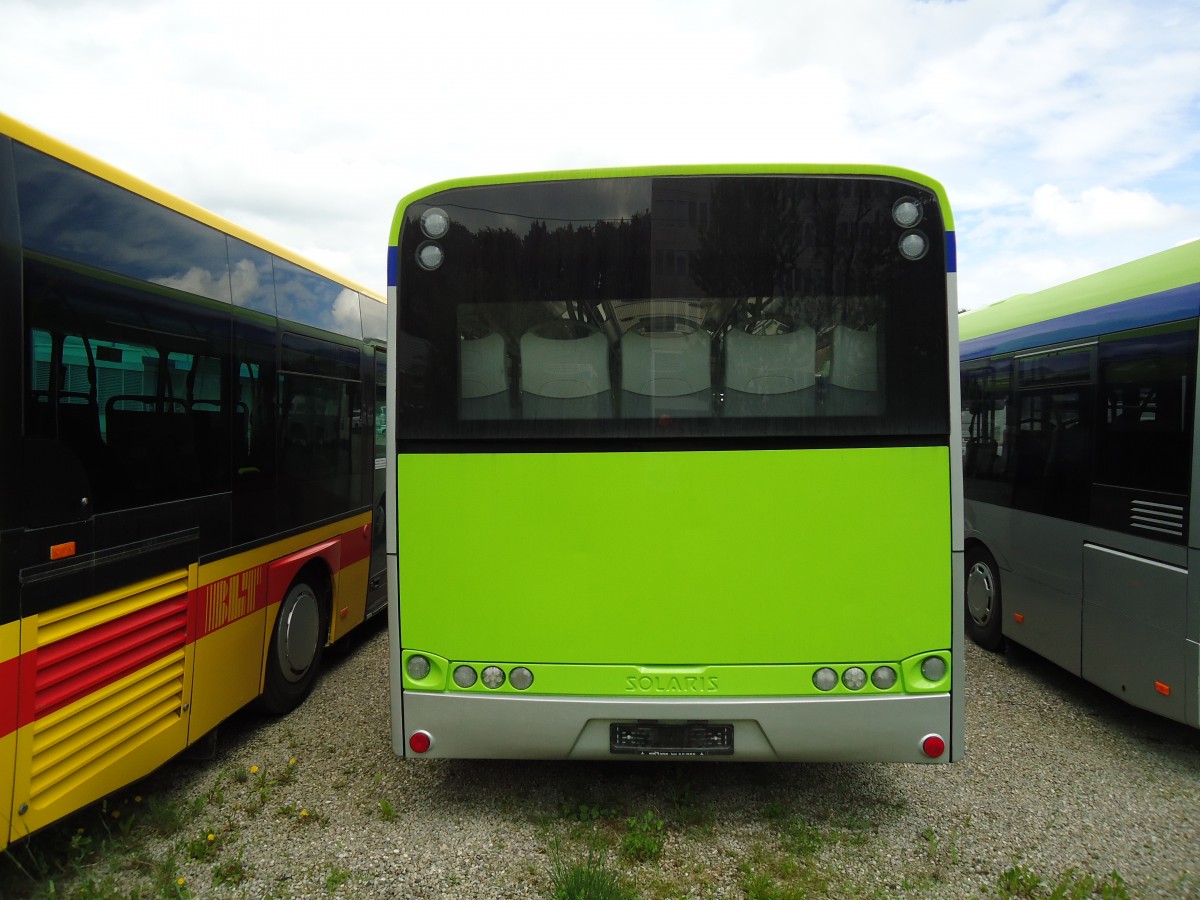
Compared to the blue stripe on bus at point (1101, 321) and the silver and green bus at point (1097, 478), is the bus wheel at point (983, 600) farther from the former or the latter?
the blue stripe on bus at point (1101, 321)

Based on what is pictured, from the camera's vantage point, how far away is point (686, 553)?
3496mm

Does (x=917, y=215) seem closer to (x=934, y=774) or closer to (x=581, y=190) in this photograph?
(x=581, y=190)

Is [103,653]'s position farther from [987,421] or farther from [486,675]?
[987,421]

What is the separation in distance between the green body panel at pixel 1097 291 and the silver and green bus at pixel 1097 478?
0.05 feet

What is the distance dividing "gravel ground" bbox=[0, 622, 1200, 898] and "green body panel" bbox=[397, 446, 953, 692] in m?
0.91

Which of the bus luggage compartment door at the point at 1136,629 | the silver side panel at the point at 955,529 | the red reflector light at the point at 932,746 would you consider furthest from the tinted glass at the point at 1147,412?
the red reflector light at the point at 932,746

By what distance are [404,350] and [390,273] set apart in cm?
37

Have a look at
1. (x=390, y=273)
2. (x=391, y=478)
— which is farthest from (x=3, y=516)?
(x=390, y=273)

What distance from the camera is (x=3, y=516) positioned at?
110 inches

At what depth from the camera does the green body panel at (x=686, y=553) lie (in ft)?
11.4

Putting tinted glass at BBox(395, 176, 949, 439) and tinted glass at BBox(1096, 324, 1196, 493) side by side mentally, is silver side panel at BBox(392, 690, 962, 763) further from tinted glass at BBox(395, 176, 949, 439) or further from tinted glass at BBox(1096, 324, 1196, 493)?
tinted glass at BBox(1096, 324, 1196, 493)

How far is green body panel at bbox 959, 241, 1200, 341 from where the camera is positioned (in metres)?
4.62

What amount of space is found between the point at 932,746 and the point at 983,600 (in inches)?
149

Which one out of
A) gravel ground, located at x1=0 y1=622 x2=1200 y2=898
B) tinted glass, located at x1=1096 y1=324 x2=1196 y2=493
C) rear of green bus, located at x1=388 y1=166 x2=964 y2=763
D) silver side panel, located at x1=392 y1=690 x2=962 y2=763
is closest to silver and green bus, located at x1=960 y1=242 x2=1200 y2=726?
tinted glass, located at x1=1096 y1=324 x2=1196 y2=493
